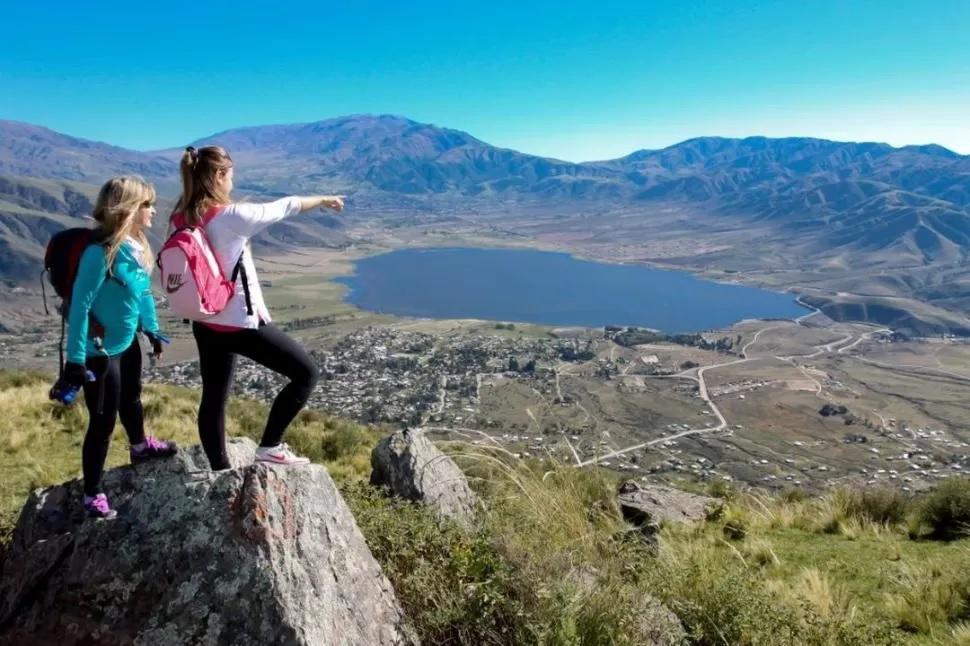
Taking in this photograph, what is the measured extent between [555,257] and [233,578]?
169 meters

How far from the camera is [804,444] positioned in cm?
3953

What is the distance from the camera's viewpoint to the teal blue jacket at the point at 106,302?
127 inches

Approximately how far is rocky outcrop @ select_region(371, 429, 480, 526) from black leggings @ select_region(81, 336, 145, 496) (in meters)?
1.75

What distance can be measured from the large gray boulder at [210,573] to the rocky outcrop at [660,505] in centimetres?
375

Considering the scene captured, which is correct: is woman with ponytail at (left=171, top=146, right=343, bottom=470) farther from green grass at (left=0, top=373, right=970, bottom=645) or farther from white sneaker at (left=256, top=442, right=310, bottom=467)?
green grass at (left=0, top=373, right=970, bottom=645)

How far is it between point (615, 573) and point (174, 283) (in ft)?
9.00

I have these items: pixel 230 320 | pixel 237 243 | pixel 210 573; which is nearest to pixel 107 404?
pixel 230 320

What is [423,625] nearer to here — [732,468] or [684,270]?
[732,468]

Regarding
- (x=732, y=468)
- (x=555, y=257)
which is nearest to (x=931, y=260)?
(x=555, y=257)

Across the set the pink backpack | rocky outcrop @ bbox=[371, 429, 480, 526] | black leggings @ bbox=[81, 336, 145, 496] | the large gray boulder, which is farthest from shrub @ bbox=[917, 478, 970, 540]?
black leggings @ bbox=[81, 336, 145, 496]

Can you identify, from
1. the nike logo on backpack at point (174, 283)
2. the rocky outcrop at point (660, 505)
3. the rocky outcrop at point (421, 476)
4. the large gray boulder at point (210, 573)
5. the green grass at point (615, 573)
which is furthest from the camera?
the rocky outcrop at point (660, 505)

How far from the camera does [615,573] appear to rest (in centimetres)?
297

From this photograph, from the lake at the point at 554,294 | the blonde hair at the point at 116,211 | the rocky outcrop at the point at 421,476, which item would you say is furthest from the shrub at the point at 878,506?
the lake at the point at 554,294

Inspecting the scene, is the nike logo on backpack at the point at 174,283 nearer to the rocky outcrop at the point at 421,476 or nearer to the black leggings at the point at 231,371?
the black leggings at the point at 231,371
